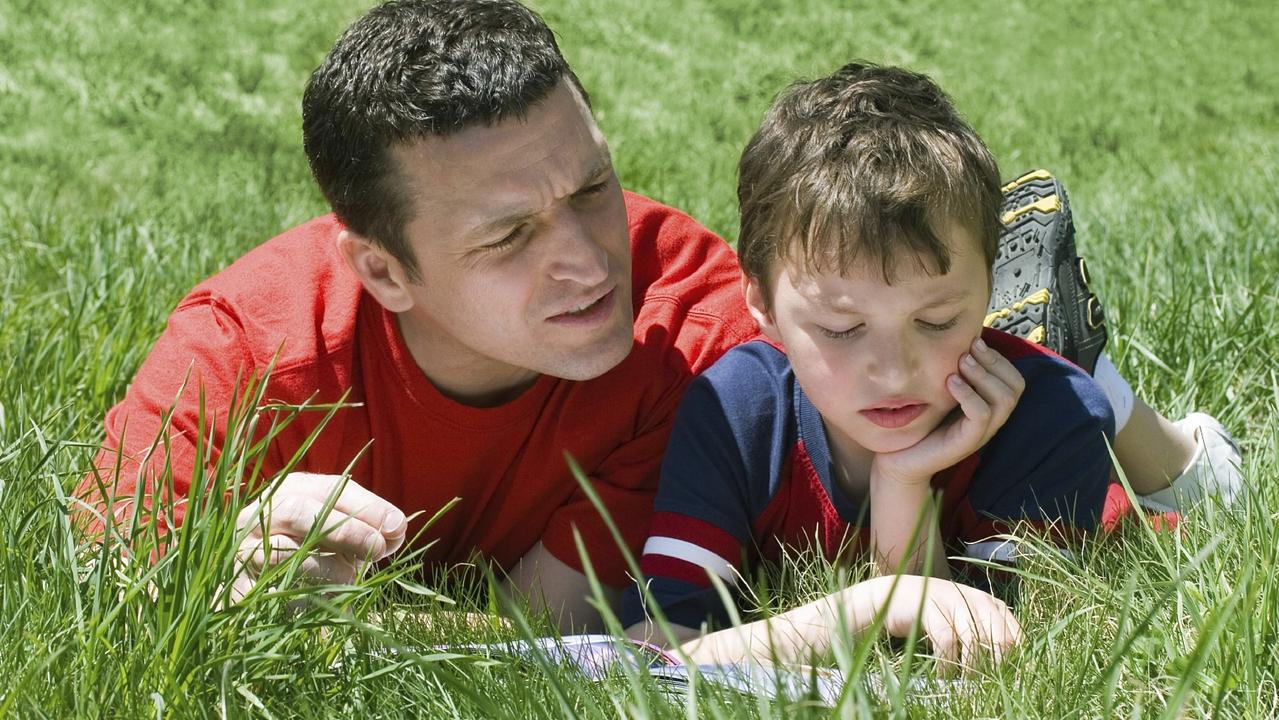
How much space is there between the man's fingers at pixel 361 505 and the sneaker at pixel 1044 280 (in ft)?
5.07

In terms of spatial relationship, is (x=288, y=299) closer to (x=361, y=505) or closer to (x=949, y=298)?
(x=361, y=505)

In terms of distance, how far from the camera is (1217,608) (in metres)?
2.04

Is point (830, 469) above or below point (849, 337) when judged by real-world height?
below

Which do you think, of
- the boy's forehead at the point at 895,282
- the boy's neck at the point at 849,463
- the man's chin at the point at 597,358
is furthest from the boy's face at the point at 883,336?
the man's chin at the point at 597,358

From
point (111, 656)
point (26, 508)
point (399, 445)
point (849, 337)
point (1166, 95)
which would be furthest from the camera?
point (1166, 95)

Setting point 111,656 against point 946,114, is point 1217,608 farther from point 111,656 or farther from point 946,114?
point 111,656

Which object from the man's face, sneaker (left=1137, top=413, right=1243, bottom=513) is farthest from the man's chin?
sneaker (left=1137, top=413, right=1243, bottom=513)

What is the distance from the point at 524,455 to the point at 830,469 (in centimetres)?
68

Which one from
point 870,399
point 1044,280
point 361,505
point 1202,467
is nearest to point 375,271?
point 361,505

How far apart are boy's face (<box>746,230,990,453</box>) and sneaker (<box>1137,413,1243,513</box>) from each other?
0.72 metres

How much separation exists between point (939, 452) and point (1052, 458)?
0.27 m

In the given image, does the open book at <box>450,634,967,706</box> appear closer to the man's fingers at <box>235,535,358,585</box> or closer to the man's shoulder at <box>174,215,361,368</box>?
the man's fingers at <box>235,535,358,585</box>

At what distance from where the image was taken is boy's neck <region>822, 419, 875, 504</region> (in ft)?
9.29

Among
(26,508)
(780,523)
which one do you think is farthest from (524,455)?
(26,508)
